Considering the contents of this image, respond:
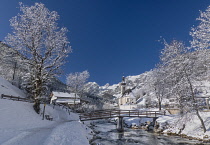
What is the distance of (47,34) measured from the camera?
20.9 metres

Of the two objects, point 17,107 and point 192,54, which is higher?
point 192,54

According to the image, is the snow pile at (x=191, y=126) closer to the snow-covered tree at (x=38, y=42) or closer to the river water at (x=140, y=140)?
the river water at (x=140, y=140)

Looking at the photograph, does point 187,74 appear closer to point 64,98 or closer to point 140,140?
point 140,140

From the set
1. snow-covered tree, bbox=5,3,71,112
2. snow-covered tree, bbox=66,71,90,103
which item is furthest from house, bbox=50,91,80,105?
snow-covered tree, bbox=5,3,71,112

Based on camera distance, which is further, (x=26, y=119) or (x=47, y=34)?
(x=47, y=34)

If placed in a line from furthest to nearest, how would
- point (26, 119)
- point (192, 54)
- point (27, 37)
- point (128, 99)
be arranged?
point (128, 99) → point (27, 37) → point (192, 54) → point (26, 119)

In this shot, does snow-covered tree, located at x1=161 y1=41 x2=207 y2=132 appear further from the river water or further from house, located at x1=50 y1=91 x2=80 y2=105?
house, located at x1=50 y1=91 x2=80 y2=105

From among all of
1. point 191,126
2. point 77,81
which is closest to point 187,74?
point 191,126

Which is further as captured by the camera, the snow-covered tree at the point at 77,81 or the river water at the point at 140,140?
the snow-covered tree at the point at 77,81

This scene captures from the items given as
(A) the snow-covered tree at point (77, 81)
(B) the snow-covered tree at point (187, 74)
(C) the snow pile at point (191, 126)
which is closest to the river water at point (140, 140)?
(C) the snow pile at point (191, 126)

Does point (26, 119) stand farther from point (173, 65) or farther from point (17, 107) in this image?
point (173, 65)

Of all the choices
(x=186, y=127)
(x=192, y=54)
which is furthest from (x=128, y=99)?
(x=192, y=54)

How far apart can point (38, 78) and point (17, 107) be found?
445 centimetres

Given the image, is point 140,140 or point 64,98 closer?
point 140,140
